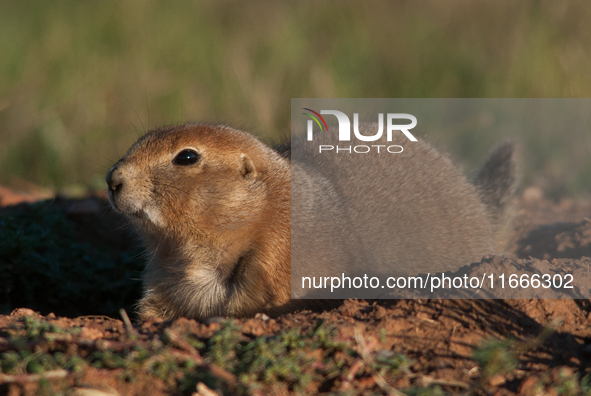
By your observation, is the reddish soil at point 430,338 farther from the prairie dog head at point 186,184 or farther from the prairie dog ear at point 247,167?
the prairie dog ear at point 247,167

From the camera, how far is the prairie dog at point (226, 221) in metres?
4.19

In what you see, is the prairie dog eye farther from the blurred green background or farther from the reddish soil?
the blurred green background

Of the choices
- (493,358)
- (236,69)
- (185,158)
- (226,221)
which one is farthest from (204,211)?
(236,69)

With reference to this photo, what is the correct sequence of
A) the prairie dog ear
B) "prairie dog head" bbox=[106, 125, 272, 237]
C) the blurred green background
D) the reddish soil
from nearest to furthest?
the reddish soil < "prairie dog head" bbox=[106, 125, 272, 237] < the prairie dog ear < the blurred green background

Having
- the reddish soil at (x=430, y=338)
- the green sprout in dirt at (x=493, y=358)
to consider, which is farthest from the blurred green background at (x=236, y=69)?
the green sprout in dirt at (x=493, y=358)

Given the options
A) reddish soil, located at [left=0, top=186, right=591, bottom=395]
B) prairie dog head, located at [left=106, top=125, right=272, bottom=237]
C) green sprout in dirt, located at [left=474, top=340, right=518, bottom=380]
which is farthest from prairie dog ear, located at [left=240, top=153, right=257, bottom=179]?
green sprout in dirt, located at [left=474, top=340, right=518, bottom=380]

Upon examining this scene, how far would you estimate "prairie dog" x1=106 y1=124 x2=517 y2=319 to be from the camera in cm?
419

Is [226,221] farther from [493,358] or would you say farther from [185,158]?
[493,358]

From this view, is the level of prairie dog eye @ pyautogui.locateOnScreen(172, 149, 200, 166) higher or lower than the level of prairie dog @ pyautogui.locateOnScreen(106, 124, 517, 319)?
higher

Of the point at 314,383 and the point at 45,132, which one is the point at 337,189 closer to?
the point at 314,383

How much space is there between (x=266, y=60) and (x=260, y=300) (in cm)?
799

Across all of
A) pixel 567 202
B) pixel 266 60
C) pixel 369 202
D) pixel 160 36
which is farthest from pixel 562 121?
pixel 160 36

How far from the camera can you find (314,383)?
9.45ft

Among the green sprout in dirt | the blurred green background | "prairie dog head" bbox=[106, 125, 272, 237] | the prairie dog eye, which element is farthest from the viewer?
the blurred green background
